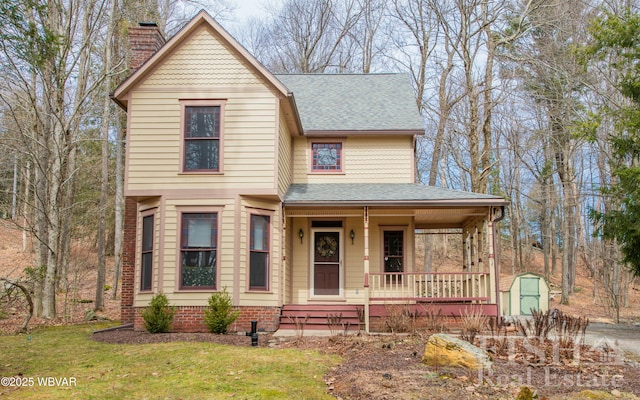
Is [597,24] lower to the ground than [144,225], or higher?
higher

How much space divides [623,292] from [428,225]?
636 inches

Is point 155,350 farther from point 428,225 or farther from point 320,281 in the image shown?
point 428,225

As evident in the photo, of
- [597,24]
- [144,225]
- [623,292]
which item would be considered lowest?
[623,292]

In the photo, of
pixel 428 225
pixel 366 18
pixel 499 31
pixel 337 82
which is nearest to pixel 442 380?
pixel 428 225

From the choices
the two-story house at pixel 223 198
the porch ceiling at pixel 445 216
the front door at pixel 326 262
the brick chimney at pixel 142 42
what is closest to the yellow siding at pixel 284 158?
the two-story house at pixel 223 198

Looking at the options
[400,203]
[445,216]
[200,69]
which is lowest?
[445,216]

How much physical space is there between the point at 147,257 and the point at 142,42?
234 inches

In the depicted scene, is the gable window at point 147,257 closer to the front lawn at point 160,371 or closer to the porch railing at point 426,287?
the front lawn at point 160,371

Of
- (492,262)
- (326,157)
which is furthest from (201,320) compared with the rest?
(492,262)

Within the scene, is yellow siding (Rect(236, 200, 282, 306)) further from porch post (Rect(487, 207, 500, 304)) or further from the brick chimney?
the brick chimney

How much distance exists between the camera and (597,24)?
14.2 meters

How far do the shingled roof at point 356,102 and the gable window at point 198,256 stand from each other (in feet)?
15.1

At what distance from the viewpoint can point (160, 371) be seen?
8180 mm

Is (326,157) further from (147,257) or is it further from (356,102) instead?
(147,257)
